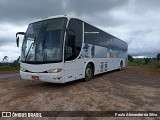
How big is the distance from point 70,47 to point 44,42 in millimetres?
1233

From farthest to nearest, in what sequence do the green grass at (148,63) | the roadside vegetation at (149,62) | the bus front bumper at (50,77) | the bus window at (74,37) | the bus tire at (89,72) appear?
the roadside vegetation at (149,62)
the green grass at (148,63)
the bus tire at (89,72)
the bus window at (74,37)
the bus front bumper at (50,77)

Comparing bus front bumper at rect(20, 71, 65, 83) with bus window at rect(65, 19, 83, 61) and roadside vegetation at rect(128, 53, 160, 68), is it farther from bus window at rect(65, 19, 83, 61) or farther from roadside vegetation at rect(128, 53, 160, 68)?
roadside vegetation at rect(128, 53, 160, 68)

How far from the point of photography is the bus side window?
9.64 metres

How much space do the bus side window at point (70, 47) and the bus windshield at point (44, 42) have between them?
1.22 ft

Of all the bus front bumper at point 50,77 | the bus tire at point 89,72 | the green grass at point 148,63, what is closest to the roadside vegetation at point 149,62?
the green grass at point 148,63

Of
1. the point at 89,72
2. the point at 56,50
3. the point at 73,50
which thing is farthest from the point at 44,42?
the point at 89,72

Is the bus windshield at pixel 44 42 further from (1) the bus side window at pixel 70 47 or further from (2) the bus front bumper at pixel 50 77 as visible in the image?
(2) the bus front bumper at pixel 50 77

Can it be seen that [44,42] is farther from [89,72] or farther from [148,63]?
[148,63]

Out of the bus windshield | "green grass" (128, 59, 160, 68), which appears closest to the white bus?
the bus windshield

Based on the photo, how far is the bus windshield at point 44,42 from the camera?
30.7 feet

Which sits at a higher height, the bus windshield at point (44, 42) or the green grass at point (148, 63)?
the bus windshield at point (44, 42)

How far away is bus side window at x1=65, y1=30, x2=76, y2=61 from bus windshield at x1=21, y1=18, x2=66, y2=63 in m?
0.37

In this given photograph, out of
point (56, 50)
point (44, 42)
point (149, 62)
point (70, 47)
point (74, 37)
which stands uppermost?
point (74, 37)

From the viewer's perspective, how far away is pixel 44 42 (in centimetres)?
956
